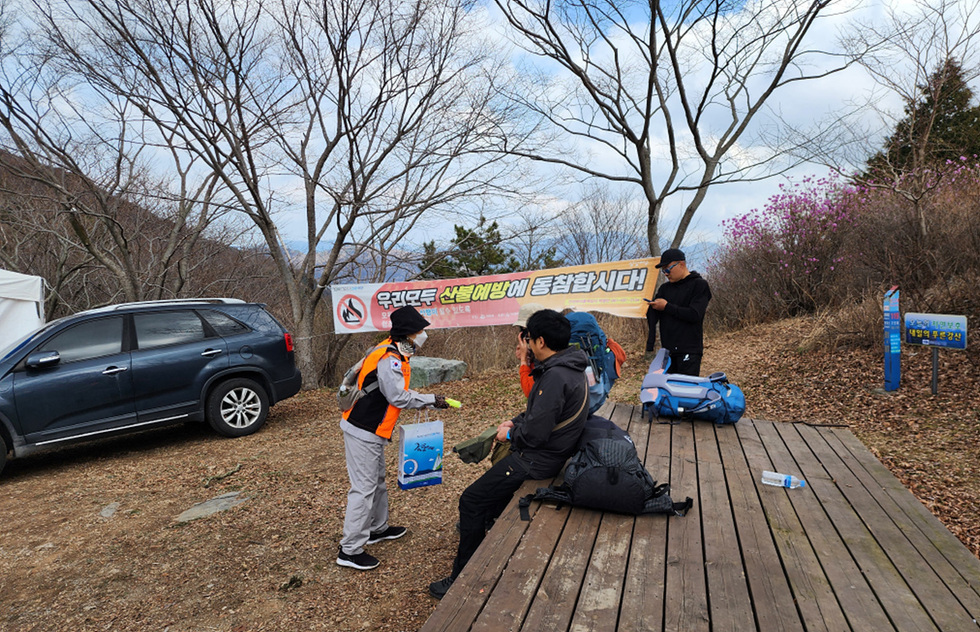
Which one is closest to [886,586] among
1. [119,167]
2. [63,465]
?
[63,465]

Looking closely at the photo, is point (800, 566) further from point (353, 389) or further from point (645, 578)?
point (353, 389)

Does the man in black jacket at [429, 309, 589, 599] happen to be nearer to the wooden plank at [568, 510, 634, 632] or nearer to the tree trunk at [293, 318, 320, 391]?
the wooden plank at [568, 510, 634, 632]

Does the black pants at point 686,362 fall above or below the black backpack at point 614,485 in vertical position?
above

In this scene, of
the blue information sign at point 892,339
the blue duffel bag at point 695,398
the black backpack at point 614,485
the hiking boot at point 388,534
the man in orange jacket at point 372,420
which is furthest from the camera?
the blue information sign at point 892,339

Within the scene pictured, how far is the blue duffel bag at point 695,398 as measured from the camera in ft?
13.6

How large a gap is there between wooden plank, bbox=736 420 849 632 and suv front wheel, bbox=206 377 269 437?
5.92 meters

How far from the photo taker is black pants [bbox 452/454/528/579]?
2.98m

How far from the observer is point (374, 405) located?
3.53m

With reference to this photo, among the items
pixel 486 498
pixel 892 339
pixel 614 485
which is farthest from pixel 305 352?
pixel 892 339

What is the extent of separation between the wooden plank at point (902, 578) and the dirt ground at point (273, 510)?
1723mm

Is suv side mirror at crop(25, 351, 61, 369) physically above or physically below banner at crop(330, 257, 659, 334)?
below

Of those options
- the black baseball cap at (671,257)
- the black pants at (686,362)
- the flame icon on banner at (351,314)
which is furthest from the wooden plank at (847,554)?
the flame icon on banner at (351,314)

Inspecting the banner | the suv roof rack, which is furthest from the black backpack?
the banner

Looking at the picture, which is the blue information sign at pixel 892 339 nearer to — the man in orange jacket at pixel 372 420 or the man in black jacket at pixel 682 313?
the man in black jacket at pixel 682 313
